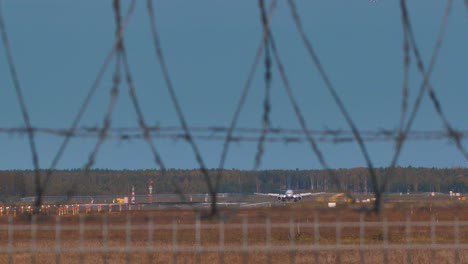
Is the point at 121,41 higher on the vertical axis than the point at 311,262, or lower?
higher

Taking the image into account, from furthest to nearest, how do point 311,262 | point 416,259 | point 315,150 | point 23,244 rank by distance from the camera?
point 23,244 < point 311,262 < point 416,259 < point 315,150

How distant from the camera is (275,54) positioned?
9867 millimetres

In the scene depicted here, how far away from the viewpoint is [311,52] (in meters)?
9.19

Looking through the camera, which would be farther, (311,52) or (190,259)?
(190,259)

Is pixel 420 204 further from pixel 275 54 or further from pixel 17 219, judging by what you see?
pixel 17 219

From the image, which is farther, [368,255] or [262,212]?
[368,255]

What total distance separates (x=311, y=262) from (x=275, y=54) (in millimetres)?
41885

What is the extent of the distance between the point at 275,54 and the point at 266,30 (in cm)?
31

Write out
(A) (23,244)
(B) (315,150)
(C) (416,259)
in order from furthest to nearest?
1. (A) (23,244)
2. (C) (416,259)
3. (B) (315,150)

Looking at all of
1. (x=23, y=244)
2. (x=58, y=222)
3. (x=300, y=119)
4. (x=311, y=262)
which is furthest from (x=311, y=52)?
(x=23, y=244)

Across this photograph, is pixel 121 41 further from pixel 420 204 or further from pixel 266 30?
pixel 420 204

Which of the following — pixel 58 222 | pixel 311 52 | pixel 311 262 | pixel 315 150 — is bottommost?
pixel 311 262

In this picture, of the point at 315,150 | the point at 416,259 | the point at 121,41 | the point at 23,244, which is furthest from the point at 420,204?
the point at 23,244

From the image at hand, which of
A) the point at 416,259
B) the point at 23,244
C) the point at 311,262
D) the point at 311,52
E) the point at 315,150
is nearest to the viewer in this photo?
the point at 311,52
